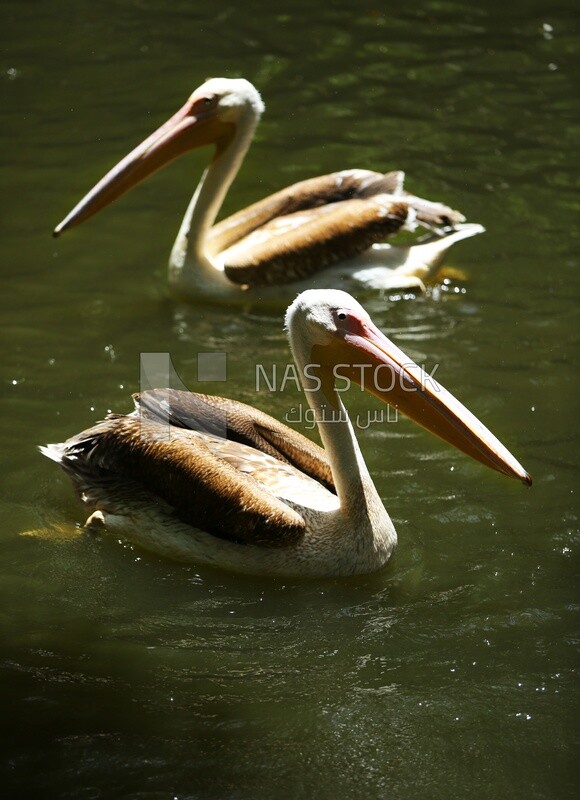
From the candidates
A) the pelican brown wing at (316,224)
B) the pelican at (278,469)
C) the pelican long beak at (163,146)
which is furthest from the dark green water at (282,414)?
the pelican long beak at (163,146)

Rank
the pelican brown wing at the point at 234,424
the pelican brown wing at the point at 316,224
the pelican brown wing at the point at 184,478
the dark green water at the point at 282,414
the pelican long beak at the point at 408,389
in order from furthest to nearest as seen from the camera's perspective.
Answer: the pelican brown wing at the point at 316,224 → the pelican brown wing at the point at 234,424 → the pelican brown wing at the point at 184,478 → the pelican long beak at the point at 408,389 → the dark green water at the point at 282,414

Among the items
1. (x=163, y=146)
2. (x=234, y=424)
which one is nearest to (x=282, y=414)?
(x=234, y=424)

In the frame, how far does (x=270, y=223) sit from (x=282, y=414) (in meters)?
1.70

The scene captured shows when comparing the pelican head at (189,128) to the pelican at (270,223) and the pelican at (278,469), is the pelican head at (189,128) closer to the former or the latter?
the pelican at (270,223)

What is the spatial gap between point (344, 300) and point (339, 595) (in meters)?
1.15

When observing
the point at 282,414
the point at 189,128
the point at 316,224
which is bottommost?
the point at 282,414

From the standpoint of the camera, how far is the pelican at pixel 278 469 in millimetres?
4301

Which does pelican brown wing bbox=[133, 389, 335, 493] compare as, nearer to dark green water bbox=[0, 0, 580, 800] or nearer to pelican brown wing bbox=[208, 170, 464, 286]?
dark green water bbox=[0, 0, 580, 800]

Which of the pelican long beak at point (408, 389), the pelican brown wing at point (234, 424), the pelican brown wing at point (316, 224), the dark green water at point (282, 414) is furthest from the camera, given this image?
the pelican brown wing at point (316, 224)

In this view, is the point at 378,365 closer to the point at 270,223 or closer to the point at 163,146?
the point at 270,223

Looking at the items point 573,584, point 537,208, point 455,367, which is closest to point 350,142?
point 537,208

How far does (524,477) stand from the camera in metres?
4.05

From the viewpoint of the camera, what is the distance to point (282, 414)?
570cm

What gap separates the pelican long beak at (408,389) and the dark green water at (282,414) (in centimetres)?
60
